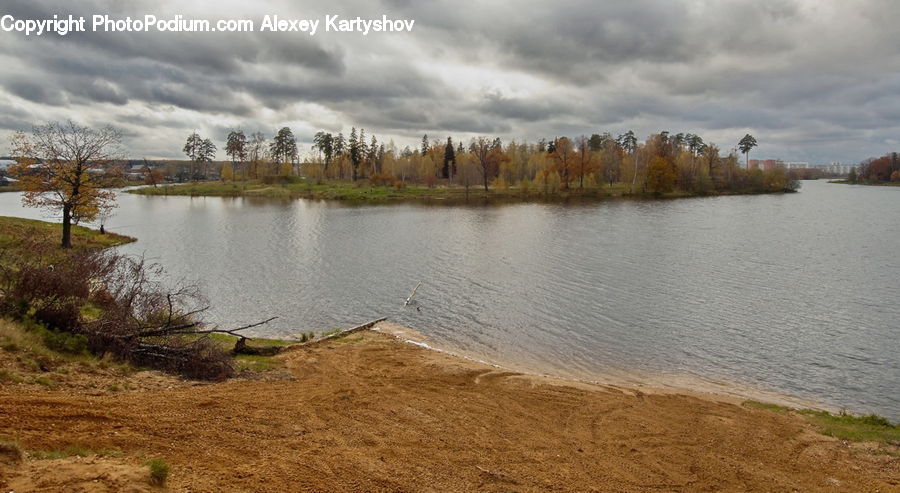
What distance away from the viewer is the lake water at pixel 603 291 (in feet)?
66.7

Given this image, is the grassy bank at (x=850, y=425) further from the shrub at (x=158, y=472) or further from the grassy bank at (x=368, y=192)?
the grassy bank at (x=368, y=192)

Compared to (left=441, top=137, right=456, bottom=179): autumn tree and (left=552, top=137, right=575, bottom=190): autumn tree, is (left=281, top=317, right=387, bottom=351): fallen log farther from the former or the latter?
(left=441, top=137, right=456, bottom=179): autumn tree

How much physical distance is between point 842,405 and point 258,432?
18176 mm

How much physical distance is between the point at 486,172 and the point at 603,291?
337 feet

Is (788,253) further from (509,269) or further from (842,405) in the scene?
(842,405)

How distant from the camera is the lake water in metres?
20.3

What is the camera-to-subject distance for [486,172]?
131875 millimetres

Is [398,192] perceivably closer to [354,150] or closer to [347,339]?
[354,150]

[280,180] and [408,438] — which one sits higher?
[280,180]

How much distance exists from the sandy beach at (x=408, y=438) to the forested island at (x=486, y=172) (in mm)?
103334

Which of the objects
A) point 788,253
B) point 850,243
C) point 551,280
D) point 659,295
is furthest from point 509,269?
point 850,243

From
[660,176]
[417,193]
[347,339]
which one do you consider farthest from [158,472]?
[660,176]

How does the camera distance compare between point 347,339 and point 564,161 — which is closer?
point 347,339

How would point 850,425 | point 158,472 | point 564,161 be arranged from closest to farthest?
1. point 158,472
2. point 850,425
3. point 564,161
